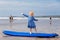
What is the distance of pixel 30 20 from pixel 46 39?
1.39 metres

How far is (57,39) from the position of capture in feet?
33.8

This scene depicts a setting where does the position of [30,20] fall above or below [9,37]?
above

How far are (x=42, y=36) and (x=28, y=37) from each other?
0.71 m

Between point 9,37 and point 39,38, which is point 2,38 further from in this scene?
point 39,38

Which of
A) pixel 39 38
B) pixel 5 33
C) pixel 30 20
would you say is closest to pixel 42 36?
pixel 39 38

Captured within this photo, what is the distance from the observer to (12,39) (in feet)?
33.6

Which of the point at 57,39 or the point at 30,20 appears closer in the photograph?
the point at 57,39

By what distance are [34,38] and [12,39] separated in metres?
1.13

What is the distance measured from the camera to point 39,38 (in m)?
10.6

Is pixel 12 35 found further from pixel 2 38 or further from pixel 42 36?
pixel 42 36

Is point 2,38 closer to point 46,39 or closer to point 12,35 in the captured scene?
point 12,35

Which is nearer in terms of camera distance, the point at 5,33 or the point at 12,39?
the point at 12,39

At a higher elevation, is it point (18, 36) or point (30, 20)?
point (30, 20)

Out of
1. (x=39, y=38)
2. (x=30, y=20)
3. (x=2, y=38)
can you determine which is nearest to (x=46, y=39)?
(x=39, y=38)
